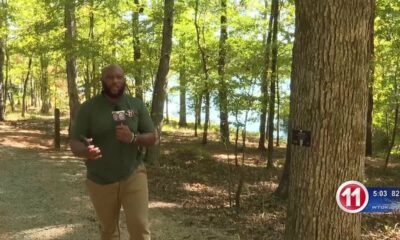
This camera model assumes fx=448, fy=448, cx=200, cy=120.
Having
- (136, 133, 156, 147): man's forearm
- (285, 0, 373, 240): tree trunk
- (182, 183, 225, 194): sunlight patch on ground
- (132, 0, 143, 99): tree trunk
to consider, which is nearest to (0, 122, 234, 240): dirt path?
(182, 183, 225, 194): sunlight patch on ground

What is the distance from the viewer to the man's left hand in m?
3.60

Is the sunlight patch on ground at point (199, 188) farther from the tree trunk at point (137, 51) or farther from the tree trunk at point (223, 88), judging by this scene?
the tree trunk at point (137, 51)

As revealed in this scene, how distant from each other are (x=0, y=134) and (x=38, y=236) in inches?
499

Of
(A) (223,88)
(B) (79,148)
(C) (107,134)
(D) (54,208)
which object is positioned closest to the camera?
(B) (79,148)

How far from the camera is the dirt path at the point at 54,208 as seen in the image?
21.3 ft

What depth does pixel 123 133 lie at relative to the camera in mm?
3600

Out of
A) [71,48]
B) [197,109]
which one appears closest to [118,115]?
[197,109]

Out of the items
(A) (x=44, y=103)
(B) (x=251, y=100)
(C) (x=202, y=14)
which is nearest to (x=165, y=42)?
(B) (x=251, y=100)

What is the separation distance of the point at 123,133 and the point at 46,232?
3545 millimetres

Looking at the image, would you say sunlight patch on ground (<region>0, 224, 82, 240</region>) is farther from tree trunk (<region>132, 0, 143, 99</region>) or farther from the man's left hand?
tree trunk (<region>132, 0, 143, 99</region>)

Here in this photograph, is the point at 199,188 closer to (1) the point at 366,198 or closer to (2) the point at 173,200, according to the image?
(2) the point at 173,200

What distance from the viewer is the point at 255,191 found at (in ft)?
A: 32.4

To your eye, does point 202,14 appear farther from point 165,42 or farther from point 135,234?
point 135,234

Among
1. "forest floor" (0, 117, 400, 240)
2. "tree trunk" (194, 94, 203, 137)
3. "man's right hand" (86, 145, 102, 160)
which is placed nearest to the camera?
"man's right hand" (86, 145, 102, 160)
